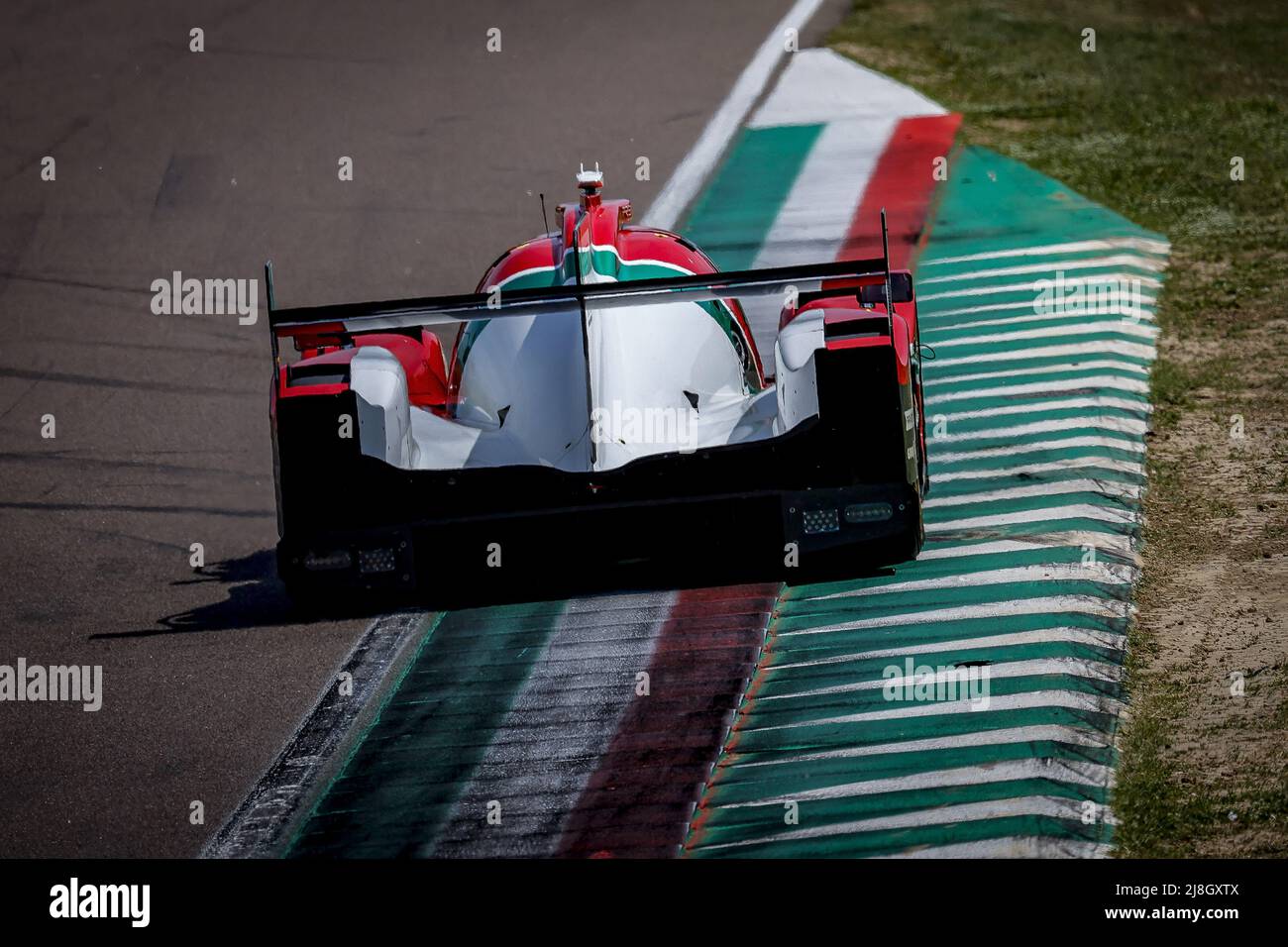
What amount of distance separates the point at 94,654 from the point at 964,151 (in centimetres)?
1261

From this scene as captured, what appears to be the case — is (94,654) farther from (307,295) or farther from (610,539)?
(307,295)

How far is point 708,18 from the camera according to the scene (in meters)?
25.1

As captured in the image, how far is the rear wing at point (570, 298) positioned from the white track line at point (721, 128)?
765 centimetres

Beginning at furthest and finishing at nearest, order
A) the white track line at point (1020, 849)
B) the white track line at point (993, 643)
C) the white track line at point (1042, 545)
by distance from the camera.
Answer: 1. the white track line at point (1042, 545)
2. the white track line at point (993, 643)
3. the white track line at point (1020, 849)

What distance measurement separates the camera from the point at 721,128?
21.1 meters

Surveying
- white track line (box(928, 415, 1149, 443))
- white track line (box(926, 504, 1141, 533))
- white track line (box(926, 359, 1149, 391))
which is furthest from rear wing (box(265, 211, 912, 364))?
white track line (box(926, 359, 1149, 391))

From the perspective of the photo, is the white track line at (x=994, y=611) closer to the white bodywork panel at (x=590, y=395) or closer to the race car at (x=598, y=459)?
the race car at (x=598, y=459)

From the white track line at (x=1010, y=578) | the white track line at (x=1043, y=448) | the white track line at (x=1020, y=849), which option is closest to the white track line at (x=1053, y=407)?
the white track line at (x=1043, y=448)

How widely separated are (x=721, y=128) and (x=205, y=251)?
6.53 meters

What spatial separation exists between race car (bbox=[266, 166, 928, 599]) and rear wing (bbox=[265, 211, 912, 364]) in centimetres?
1

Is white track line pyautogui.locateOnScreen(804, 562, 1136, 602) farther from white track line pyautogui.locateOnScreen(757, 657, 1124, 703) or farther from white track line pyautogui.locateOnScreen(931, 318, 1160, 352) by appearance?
white track line pyautogui.locateOnScreen(931, 318, 1160, 352)

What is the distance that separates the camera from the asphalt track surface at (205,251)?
9.98m

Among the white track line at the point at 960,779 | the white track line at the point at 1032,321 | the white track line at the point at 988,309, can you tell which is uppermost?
the white track line at the point at 988,309
